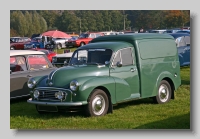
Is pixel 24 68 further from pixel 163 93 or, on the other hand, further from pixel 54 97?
pixel 163 93

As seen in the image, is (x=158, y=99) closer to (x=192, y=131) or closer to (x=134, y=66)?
(x=134, y=66)

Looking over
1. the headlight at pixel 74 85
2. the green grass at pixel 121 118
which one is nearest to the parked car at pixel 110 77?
the headlight at pixel 74 85

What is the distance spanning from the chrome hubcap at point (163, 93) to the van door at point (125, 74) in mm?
944

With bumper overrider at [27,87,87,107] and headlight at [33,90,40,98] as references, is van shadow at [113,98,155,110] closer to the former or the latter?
bumper overrider at [27,87,87,107]

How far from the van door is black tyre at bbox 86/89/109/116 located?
1.27 ft

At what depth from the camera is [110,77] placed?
30.6 ft

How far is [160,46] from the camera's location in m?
10.8

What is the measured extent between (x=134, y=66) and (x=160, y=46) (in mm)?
1234

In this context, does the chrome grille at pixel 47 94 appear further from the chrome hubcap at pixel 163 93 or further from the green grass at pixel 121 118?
the chrome hubcap at pixel 163 93

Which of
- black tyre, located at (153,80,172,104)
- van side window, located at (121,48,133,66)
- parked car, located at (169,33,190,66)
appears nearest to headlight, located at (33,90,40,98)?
van side window, located at (121,48,133,66)

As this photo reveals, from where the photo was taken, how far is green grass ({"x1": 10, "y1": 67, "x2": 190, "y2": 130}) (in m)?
8.26

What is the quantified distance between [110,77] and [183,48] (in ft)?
33.5

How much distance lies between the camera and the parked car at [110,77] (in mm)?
8859

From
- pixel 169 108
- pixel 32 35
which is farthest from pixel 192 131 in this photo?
pixel 32 35
